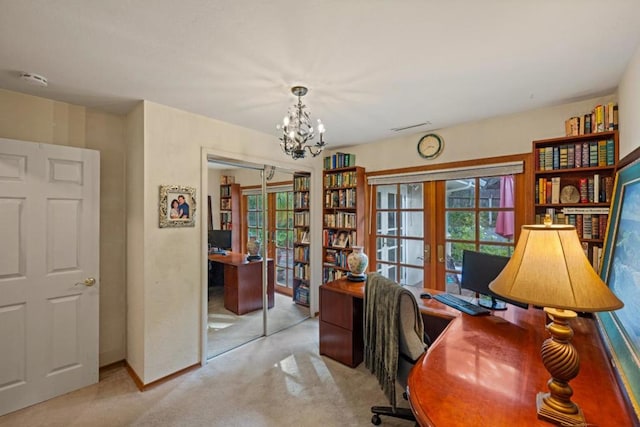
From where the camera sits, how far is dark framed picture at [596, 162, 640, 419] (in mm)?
1121

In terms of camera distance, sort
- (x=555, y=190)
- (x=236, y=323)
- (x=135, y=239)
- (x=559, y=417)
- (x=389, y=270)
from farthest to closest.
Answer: (x=389, y=270) < (x=236, y=323) < (x=135, y=239) < (x=555, y=190) < (x=559, y=417)

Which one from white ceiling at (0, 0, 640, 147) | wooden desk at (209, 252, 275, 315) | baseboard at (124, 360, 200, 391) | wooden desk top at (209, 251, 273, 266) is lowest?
baseboard at (124, 360, 200, 391)

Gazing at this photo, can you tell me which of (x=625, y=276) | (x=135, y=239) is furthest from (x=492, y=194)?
(x=135, y=239)

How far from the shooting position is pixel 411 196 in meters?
3.57

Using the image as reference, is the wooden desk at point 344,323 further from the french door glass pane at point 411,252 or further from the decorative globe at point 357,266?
→ the french door glass pane at point 411,252

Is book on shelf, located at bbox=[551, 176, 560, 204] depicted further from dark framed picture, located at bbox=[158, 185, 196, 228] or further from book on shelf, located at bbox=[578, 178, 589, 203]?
dark framed picture, located at bbox=[158, 185, 196, 228]

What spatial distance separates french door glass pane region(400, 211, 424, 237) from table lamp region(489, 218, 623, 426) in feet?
7.92

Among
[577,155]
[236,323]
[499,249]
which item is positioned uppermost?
[577,155]

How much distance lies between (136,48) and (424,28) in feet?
5.41

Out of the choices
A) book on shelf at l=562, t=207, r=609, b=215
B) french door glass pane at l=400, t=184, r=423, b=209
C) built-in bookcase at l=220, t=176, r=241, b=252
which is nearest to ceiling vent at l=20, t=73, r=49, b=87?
built-in bookcase at l=220, t=176, r=241, b=252

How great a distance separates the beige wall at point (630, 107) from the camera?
5.49 ft

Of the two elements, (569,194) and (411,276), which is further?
(411,276)

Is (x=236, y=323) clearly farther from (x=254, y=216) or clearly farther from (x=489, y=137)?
(x=489, y=137)

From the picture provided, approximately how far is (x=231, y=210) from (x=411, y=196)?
7.24ft
